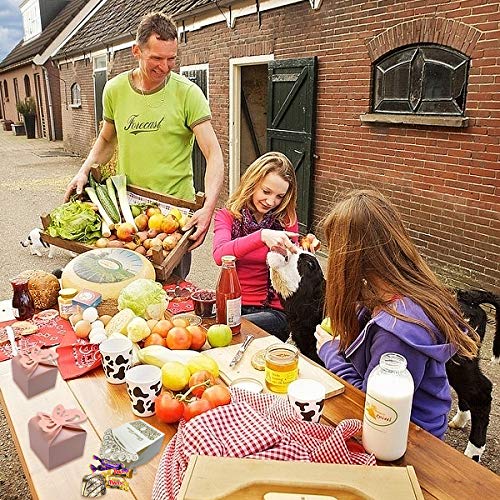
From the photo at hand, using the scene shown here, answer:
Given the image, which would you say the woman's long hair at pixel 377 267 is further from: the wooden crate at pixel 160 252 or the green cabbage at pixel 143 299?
A: the wooden crate at pixel 160 252

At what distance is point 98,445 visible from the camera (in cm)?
154

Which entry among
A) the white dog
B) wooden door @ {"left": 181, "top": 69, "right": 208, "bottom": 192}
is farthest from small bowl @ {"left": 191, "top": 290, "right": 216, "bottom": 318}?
wooden door @ {"left": 181, "top": 69, "right": 208, "bottom": 192}

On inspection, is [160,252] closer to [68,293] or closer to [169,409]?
[68,293]

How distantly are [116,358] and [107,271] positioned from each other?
0.84 m

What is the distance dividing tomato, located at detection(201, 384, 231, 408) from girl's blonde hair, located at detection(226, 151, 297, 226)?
1502mm

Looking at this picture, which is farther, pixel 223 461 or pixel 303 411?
pixel 303 411

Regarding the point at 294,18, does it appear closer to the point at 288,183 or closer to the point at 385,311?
the point at 288,183

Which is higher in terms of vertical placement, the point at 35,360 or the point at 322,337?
the point at 35,360

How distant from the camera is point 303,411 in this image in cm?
156

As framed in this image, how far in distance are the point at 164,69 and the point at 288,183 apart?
104cm

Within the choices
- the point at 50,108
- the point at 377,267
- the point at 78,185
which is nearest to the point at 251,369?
the point at 377,267

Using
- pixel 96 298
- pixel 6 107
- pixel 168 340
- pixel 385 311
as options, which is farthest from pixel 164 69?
pixel 6 107

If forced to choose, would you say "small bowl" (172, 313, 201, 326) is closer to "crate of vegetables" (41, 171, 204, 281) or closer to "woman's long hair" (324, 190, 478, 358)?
"crate of vegetables" (41, 171, 204, 281)

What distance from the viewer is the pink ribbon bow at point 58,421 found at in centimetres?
147
